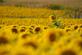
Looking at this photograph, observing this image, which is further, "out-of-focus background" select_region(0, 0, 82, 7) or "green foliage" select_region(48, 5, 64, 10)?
"green foliage" select_region(48, 5, 64, 10)

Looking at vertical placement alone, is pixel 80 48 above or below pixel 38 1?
above

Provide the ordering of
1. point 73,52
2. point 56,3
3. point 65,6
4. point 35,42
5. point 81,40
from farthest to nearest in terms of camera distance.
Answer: point 56,3, point 65,6, point 81,40, point 35,42, point 73,52

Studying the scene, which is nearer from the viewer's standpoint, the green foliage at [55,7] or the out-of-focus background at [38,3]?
the out-of-focus background at [38,3]

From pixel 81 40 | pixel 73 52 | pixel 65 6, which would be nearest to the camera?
pixel 73 52

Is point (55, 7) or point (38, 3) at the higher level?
point (38, 3)

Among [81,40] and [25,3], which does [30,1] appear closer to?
[25,3]

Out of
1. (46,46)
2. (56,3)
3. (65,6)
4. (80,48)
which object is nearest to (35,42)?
(46,46)

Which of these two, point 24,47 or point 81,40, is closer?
point 24,47

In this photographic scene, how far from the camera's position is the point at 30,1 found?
60.1 m

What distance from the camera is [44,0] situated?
60.9 m

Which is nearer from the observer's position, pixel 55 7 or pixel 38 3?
pixel 38 3

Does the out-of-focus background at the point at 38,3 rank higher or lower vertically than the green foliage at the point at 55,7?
higher

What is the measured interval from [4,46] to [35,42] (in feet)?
0.53

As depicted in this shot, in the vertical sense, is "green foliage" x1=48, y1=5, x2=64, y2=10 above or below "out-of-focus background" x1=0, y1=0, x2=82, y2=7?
below
